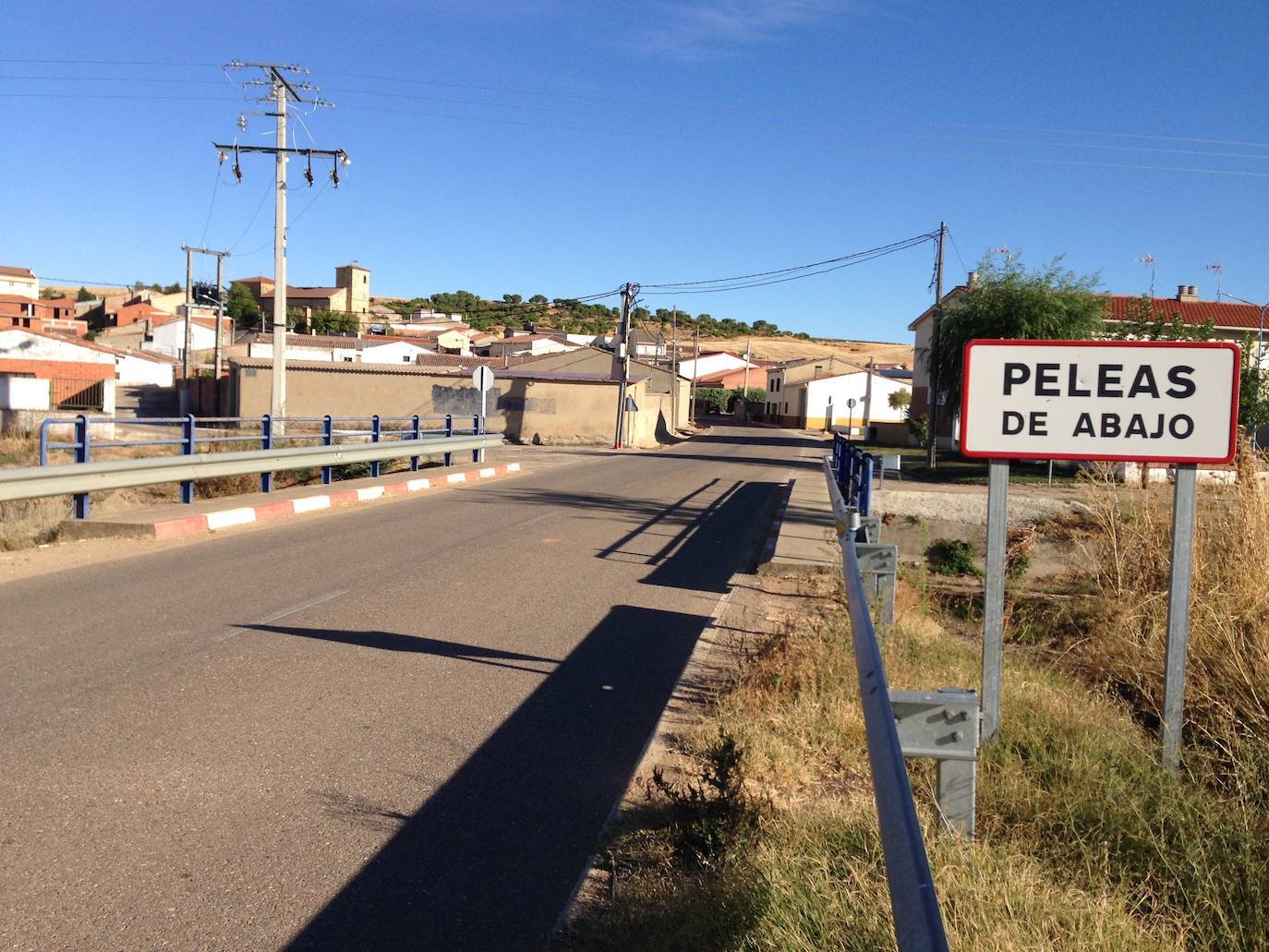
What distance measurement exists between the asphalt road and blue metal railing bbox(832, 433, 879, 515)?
5.56 ft

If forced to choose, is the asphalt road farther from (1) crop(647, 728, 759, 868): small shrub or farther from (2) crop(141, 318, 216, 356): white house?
(2) crop(141, 318, 216, 356): white house

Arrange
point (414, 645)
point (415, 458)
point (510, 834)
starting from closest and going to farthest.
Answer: point (510, 834) → point (414, 645) → point (415, 458)

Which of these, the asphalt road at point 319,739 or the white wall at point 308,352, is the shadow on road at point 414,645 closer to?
the asphalt road at point 319,739

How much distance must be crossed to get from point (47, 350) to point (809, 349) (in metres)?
121

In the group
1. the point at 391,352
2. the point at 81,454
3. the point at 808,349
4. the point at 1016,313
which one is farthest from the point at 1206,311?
the point at 808,349

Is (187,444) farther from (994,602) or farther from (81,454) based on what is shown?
(994,602)

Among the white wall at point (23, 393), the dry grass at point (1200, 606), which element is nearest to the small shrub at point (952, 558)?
the dry grass at point (1200, 606)

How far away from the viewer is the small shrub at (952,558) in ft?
55.4

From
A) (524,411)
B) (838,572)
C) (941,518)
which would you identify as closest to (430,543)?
(838,572)

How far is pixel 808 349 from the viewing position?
6388 inches

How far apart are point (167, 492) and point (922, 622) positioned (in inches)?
576

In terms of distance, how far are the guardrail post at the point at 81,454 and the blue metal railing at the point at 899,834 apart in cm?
1086

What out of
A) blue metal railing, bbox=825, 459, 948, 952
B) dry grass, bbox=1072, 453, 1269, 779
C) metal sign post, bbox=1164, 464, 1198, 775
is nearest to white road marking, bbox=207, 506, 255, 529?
dry grass, bbox=1072, 453, 1269, 779

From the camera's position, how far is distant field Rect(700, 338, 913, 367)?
492 feet
